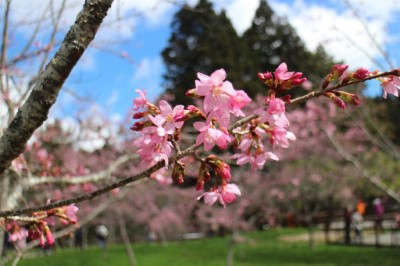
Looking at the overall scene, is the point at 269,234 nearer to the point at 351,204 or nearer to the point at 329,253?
the point at 351,204

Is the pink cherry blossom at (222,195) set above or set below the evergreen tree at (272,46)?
below

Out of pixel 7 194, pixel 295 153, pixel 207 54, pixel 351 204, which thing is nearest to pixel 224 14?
pixel 207 54

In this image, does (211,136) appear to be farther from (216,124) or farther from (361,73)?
(361,73)

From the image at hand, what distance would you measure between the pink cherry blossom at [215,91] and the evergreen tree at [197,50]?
30.8 meters

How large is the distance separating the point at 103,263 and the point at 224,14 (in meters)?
26.1

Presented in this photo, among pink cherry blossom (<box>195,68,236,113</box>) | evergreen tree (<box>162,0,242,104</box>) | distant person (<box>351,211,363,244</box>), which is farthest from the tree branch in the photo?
evergreen tree (<box>162,0,242,104</box>)

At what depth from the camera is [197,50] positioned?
3334cm

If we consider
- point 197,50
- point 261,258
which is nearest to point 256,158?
point 261,258

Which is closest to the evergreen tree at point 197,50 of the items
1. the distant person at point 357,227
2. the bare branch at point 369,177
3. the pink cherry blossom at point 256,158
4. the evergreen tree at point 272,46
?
the evergreen tree at point 272,46

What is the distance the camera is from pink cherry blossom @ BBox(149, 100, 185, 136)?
3.65 ft

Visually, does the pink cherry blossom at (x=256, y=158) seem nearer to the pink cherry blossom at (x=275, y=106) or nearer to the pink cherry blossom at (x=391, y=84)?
the pink cherry blossom at (x=275, y=106)

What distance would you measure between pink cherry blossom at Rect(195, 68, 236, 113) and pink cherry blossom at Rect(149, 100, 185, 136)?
0.08 meters

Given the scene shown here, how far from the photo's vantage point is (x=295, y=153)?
53.4ft

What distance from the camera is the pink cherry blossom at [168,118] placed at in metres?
1.11
